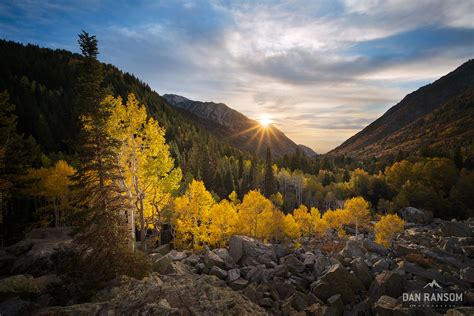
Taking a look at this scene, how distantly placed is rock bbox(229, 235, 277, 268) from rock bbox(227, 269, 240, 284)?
8.37 feet

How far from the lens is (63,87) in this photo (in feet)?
465

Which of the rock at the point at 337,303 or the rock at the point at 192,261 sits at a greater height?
the rock at the point at 192,261

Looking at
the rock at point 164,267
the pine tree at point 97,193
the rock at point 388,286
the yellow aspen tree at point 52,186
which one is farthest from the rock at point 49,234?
the rock at point 388,286

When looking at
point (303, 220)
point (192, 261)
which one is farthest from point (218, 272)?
point (303, 220)

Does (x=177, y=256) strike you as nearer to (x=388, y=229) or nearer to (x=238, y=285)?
(x=238, y=285)

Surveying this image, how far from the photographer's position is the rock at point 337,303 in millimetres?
17391

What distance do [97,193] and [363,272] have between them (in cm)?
2214

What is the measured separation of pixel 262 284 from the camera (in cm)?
1981

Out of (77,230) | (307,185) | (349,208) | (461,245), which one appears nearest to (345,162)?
(307,185)

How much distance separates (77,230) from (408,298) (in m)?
22.8

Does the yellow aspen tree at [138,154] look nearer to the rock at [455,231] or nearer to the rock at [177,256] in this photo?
the rock at [177,256]

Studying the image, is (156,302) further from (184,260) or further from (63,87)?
(63,87)

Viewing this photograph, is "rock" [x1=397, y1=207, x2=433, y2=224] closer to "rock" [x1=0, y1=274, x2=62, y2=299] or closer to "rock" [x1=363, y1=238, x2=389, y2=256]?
"rock" [x1=363, y1=238, x2=389, y2=256]

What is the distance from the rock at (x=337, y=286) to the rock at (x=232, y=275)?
6.46m
